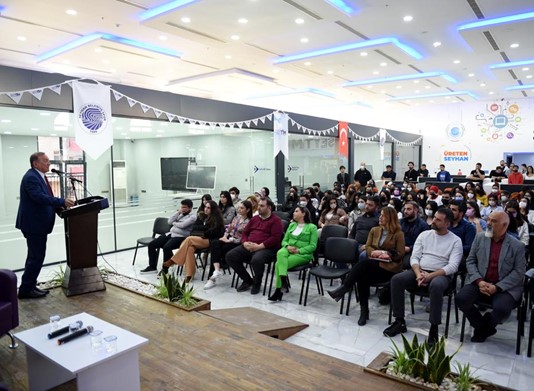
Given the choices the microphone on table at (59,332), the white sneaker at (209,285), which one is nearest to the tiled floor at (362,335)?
the white sneaker at (209,285)

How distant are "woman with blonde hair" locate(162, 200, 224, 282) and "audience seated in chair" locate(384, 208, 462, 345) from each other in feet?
9.15

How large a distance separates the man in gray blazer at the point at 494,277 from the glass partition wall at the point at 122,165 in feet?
18.9

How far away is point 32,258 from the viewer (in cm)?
434

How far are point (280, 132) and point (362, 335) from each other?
7003 millimetres

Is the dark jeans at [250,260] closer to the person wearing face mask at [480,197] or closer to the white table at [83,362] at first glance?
the white table at [83,362]

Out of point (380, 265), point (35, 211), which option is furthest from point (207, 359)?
point (35, 211)

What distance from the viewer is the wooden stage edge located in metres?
2.76

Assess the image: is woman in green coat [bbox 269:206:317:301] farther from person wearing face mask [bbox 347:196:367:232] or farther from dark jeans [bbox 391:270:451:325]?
person wearing face mask [bbox 347:196:367:232]

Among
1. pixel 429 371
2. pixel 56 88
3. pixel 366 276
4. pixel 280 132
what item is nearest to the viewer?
pixel 429 371

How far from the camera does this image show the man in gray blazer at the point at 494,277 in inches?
140

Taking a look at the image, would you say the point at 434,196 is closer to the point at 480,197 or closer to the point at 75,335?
the point at 480,197

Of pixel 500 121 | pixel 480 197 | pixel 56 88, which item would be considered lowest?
pixel 480 197

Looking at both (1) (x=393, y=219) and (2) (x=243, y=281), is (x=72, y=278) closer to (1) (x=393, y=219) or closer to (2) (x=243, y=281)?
(2) (x=243, y=281)

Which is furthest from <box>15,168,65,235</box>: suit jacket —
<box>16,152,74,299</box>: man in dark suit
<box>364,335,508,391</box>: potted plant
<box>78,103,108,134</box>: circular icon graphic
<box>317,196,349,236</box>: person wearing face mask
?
<box>317,196,349,236</box>: person wearing face mask
